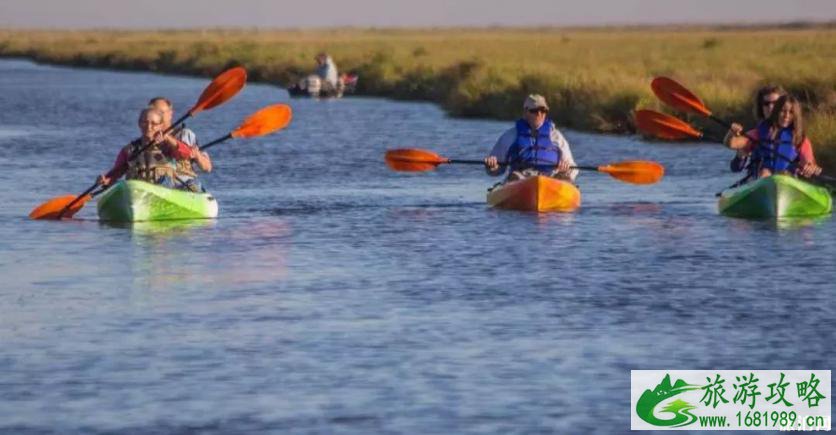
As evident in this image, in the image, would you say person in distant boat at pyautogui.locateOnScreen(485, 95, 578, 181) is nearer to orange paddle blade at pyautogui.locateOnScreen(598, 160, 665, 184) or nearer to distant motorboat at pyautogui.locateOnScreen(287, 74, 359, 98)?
orange paddle blade at pyautogui.locateOnScreen(598, 160, 665, 184)

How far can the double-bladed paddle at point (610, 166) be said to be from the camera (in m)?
20.1

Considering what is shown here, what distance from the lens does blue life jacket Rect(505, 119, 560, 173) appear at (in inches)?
742

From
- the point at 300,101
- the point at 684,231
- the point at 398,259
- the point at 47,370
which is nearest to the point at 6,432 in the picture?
the point at 47,370

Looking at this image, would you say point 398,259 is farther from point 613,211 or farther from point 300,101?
point 300,101

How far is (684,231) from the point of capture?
18.1 meters

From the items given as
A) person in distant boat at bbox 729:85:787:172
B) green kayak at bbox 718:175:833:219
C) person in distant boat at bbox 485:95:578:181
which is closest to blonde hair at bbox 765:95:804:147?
person in distant boat at bbox 729:85:787:172

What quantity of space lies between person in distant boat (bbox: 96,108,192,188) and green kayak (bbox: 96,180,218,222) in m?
0.13

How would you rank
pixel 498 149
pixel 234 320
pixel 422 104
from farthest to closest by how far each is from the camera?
pixel 422 104
pixel 498 149
pixel 234 320

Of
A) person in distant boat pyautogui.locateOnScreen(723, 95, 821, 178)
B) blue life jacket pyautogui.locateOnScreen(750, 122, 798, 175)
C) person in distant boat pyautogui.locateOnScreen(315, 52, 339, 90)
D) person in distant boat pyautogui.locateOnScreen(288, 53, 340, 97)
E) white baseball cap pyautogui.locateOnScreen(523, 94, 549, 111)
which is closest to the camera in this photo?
person in distant boat pyautogui.locateOnScreen(723, 95, 821, 178)

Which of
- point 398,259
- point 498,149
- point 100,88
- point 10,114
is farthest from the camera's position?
point 100,88

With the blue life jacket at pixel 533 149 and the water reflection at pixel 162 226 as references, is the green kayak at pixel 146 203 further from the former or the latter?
the blue life jacket at pixel 533 149

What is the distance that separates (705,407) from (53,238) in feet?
30.1
